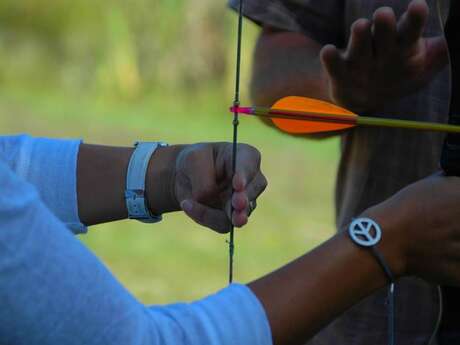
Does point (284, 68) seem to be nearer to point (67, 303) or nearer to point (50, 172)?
point (50, 172)

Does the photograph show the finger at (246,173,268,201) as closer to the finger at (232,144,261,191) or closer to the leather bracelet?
the finger at (232,144,261,191)

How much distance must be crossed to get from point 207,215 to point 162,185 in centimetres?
8

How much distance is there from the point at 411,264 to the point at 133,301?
24 cm

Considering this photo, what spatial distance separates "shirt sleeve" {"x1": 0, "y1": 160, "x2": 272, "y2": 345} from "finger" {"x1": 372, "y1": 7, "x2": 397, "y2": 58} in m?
0.40

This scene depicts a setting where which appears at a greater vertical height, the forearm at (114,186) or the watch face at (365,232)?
the watch face at (365,232)

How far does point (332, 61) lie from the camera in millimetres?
942

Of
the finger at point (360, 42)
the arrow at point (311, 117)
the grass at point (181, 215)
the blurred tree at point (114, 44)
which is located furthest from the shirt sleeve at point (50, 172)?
the blurred tree at point (114, 44)

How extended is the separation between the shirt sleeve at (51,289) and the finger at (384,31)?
397 millimetres

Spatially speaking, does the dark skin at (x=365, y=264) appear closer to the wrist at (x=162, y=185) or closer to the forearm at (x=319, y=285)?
the forearm at (x=319, y=285)

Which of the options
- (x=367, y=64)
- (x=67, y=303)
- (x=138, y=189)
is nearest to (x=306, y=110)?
(x=367, y=64)

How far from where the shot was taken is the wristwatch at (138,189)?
966 millimetres

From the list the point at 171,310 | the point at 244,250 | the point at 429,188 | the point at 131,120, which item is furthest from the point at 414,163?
the point at 131,120

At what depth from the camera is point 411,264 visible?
73cm

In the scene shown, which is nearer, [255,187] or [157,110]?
[255,187]
